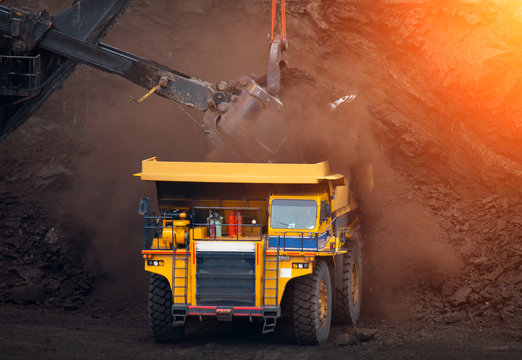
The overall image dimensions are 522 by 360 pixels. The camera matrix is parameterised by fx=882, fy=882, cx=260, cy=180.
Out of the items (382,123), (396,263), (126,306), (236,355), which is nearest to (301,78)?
(382,123)

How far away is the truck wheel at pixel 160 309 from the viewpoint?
1477 centimetres

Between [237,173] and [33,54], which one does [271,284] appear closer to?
[237,173]

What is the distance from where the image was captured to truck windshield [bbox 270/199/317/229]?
15.1m

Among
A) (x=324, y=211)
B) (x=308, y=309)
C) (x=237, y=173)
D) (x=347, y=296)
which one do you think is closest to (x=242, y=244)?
(x=237, y=173)

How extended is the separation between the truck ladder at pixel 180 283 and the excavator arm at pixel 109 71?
290 centimetres

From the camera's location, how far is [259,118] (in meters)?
16.5

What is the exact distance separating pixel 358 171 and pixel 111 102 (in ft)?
27.1

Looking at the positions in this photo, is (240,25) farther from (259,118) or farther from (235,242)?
(235,242)

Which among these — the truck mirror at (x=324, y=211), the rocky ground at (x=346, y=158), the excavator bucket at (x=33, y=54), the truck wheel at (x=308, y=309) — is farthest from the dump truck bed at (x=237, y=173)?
the excavator bucket at (x=33, y=54)

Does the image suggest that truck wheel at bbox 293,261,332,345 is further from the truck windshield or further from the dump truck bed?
the dump truck bed

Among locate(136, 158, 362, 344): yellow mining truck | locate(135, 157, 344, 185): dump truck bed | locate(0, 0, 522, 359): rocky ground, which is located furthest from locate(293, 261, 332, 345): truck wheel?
locate(135, 157, 344, 185): dump truck bed

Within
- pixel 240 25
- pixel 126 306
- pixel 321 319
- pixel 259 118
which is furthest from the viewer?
pixel 240 25

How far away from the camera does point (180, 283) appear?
1461cm

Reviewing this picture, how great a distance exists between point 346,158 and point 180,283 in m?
5.47
